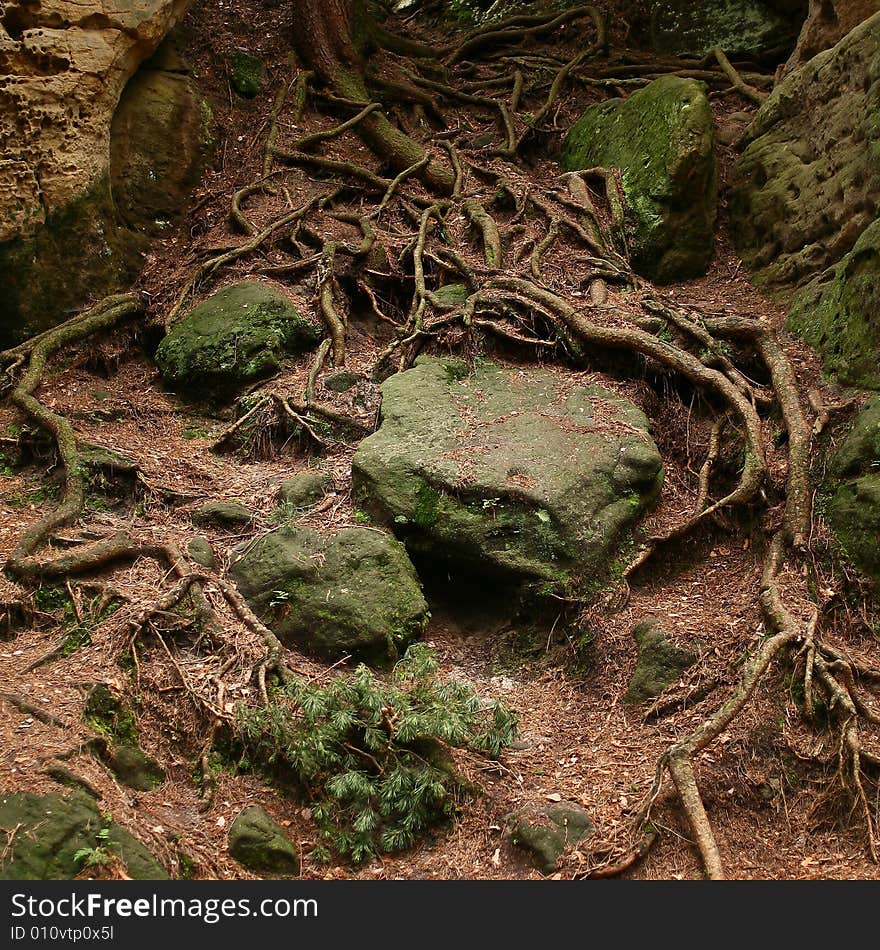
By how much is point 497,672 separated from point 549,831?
4.85ft

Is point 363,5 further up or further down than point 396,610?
further up

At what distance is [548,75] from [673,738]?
33.7ft

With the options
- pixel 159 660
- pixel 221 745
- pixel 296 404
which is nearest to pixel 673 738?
pixel 221 745

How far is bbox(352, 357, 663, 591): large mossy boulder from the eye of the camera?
21.3 feet

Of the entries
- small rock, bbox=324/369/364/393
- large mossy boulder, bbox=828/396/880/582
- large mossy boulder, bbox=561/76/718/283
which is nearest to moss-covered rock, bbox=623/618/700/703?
large mossy boulder, bbox=828/396/880/582

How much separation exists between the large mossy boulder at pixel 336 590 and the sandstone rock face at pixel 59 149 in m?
4.06

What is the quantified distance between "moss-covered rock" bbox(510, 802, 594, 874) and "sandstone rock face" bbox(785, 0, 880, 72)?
26.4ft

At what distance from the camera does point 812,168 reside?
857cm

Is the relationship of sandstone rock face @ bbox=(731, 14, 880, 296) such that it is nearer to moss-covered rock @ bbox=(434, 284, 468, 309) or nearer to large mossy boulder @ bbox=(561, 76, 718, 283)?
large mossy boulder @ bbox=(561, 76, 718, 283)

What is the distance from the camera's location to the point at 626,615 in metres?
6.30

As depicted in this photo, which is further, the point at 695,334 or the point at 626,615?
the point at 695,334

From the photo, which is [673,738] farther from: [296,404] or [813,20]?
[813,20]

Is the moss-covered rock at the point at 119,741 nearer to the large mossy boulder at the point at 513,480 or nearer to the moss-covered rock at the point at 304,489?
the moss-covered rock at the point at 304,489

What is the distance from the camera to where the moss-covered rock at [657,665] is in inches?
231
